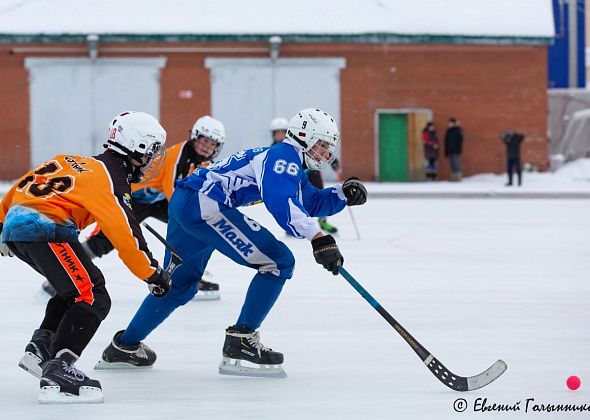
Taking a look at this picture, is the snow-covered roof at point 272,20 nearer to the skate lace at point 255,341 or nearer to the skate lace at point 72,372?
the skate lace at point 255,341

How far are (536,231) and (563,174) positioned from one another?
15.0 meters

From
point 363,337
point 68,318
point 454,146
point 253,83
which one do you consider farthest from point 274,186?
point 454,146

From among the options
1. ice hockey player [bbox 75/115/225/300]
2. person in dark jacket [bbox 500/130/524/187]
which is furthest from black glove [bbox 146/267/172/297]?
person in dark jacket [bbox 500/130/524/187]

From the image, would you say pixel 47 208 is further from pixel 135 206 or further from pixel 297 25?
pixel 297 25

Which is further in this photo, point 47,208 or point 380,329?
point 380,329

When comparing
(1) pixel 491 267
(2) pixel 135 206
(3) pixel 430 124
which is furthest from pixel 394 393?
(3) pixel 430 124

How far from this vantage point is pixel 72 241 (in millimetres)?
5816

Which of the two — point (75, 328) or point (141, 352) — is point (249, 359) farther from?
point (75, 328)

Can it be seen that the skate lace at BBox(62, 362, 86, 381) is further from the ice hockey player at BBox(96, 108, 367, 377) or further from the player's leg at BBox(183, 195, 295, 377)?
the player's leg at BBox(183, 195, 295, 377)

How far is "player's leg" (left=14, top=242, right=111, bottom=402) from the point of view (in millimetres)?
5742

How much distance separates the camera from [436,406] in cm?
578

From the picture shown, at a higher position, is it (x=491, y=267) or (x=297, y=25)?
(x=297, y=25)

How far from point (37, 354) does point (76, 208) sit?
2.51 feet

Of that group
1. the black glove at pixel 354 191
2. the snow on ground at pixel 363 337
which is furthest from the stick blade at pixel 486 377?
the black glove at pixel 354 191
